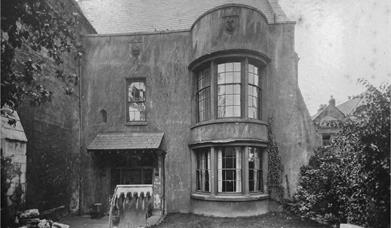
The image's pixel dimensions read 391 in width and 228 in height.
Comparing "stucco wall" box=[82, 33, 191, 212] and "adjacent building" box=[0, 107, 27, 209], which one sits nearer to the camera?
"adjacent building" box=[0, 107, 27, 209]

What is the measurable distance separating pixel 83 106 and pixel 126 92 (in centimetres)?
215

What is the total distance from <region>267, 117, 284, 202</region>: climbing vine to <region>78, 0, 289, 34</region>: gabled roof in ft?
23.0

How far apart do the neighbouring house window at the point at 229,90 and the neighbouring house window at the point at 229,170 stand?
5.00ft

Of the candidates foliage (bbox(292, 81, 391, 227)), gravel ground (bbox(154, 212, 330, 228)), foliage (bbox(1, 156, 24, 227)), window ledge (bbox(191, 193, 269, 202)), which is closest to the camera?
foliage (bbox(1, 156, 24, 227))

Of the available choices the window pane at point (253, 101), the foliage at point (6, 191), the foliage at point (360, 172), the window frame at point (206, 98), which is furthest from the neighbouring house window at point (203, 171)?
the foliage at point (6, 191)

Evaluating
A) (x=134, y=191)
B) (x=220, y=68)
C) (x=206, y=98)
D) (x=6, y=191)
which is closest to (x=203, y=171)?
(x=206, y=98)

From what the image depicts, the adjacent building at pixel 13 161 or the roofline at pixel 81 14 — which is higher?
the roofline at pixel 81 14

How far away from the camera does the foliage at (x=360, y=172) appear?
6.88 metres

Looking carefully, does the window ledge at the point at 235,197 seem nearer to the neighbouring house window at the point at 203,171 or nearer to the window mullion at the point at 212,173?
the window mullion at the point at 212,173

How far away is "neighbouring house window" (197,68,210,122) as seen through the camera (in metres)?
12.8

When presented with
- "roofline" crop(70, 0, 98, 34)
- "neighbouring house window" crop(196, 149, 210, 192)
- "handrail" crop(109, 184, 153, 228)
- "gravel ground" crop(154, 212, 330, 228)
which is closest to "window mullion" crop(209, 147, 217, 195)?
"neighbouring house window" crop(196, 149, 210, 192)

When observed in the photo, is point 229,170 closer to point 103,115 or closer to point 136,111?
point 136,111

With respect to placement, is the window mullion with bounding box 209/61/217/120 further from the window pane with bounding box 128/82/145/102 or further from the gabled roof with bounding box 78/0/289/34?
the gabled roof with bounding box 78/0/289/34

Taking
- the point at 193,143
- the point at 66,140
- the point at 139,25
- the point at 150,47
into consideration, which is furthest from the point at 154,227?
the point at 139,25
